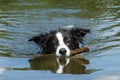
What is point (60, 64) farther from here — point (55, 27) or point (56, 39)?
point (55, 27)

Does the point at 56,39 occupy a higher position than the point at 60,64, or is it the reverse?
the point at 56,39

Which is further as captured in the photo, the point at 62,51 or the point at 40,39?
the point at 40,39

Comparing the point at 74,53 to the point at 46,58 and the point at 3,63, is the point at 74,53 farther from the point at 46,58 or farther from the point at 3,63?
the point at 3,63

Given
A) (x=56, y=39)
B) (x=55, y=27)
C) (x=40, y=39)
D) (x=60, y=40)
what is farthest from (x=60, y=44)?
(x=55, y=27)

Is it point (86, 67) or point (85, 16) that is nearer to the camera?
point (86, 67)

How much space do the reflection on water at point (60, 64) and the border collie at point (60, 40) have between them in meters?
0.27

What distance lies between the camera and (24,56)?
950 cm

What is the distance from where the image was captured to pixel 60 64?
8609 millimetres

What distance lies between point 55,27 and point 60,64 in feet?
12.3

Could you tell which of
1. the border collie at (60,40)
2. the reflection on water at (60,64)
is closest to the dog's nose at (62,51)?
the border collie at (60,40)

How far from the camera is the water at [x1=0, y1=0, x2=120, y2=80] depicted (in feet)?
25.3

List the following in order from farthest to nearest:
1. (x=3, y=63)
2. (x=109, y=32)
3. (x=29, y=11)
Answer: (x=29, y=11) → (x=109, y=32) → (x=3, y=63)

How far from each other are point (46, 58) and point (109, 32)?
9.06ft

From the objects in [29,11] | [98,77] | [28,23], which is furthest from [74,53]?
[29,11]
